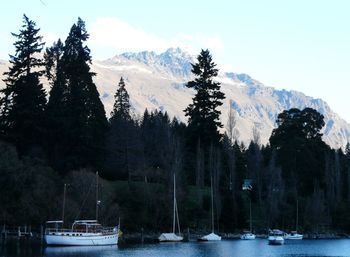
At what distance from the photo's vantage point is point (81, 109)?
9681 centimetres

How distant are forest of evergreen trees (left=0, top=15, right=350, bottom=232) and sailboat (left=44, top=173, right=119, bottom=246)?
126 inches

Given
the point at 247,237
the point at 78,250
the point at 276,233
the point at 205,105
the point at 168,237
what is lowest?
the point at 78,250

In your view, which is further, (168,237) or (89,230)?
(168,237)

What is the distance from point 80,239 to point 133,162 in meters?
25.3

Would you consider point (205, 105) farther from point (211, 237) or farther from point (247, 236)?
point (211, 237)

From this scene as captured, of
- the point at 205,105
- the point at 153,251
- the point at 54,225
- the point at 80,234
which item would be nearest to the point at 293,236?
the point at 205,105

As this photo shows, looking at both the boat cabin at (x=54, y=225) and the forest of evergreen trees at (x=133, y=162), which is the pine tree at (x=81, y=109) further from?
the boat cabin at (x=54, y=225)

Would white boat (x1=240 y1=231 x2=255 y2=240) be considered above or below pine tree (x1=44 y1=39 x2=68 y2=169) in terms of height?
below

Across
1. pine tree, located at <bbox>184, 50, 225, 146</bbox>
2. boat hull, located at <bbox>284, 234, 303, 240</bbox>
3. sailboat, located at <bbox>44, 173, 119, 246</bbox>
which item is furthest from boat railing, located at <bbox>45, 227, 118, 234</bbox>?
boat hull, located at <bbox>284, 234, 303, 240</bbox>

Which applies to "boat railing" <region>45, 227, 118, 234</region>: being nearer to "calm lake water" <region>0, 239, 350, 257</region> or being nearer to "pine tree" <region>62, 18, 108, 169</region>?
"calm lake water" <region>0, 239, 350, 257</region>

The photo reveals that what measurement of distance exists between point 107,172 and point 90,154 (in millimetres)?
8158

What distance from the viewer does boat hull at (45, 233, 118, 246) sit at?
78375 mm

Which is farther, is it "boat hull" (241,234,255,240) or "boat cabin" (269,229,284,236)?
"boat cabin" (269,229,284,236)

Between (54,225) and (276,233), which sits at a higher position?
(54,225)
